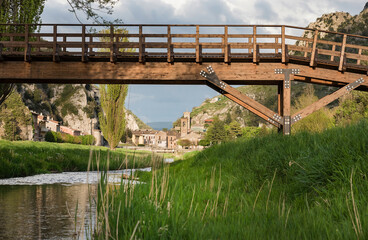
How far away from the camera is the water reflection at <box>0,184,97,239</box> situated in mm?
5677

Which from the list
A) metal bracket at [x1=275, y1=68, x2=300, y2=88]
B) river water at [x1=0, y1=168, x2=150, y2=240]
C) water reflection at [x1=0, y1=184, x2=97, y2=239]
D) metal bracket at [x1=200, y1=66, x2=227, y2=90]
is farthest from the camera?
metal bracket at [x1=275, y1=68, x2=300, y2=88]

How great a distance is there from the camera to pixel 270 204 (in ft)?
18.4

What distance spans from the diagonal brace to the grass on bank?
233 inches

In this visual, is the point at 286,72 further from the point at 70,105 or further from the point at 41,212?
the point at 70,105

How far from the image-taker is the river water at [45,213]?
551 cm

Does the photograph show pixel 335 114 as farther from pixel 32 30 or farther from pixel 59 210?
pixel 59 210

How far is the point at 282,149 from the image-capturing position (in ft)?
26.1

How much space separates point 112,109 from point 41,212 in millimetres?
26585

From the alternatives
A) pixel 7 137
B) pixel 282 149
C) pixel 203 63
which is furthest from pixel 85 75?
pixel 7 137

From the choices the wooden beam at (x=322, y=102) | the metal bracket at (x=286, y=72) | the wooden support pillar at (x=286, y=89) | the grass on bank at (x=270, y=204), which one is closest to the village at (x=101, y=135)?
the wooden support pillar at (x=286, y=89)

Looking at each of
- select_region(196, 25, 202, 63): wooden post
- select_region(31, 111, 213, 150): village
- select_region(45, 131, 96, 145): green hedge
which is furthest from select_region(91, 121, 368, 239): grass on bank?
select_region(45, 131, 96, 145): green hedge

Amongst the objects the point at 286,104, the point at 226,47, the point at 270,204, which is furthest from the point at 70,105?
the point at 270,204

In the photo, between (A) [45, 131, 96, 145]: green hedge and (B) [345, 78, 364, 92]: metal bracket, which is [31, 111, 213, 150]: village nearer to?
(A) [45, 131, 96, 145]: green hedge

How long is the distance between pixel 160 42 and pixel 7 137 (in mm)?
53711
